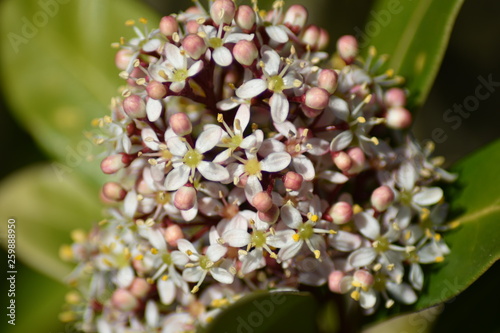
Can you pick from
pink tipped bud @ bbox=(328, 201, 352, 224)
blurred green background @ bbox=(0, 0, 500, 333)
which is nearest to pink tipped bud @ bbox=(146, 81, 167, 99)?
pink tipped bud @ bbox=(328, 201, 352, 224)

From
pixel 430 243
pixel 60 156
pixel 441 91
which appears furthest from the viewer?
pixel 441 91

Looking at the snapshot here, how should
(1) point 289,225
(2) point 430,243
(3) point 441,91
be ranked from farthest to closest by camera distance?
(3) point 441,91, (2) point 430,243, (1) point 289,225

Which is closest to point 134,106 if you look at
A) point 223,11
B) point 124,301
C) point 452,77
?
point 223,11

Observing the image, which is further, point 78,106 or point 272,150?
point 78,106

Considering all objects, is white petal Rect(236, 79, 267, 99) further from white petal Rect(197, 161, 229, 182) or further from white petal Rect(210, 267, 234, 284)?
white petal Rect(210, 267, 234, 284)

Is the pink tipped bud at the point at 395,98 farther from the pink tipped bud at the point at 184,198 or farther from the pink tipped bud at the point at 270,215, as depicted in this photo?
the pink tipped bud at the point at 184,198

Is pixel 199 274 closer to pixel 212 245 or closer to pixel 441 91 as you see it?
pixel 212 245

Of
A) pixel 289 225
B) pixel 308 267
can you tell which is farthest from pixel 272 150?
pixel 308 267
